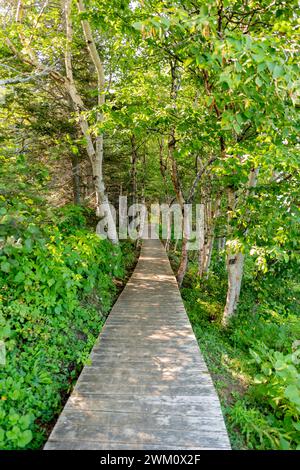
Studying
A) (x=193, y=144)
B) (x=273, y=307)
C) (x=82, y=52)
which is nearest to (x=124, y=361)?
(x=193, y=144)

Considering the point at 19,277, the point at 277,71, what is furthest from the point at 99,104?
the point at 277,71

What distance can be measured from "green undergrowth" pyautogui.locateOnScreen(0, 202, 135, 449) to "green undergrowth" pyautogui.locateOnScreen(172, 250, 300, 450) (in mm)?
2122

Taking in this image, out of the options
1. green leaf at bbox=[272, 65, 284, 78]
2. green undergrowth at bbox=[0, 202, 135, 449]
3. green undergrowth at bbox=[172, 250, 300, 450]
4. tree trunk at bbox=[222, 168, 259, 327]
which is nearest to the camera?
green leaf at bbox=[272, 65, 284, 78]

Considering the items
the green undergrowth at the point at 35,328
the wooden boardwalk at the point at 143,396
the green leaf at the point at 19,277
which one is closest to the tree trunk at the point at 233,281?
the wooden boardwalk at the point at 143,396

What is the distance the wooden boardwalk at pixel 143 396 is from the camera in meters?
2.46

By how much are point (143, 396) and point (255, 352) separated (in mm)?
→ 2283

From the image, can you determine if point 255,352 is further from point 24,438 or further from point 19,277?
point 19,277

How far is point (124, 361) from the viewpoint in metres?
3.71

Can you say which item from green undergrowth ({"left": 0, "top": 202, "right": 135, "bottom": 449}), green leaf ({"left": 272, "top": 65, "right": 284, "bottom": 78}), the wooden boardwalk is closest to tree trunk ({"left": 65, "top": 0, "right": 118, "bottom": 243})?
green undergrowth ({"left": 0, "top": 202, "right": 135, "bottom": 449})

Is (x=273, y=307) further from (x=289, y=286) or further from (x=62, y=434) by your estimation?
(x=62, y=434)

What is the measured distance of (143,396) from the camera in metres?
3.00

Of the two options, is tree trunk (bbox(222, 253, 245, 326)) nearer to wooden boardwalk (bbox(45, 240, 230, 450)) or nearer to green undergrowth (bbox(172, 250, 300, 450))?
green undergrowth (bbox(172, 250, 300, 450))

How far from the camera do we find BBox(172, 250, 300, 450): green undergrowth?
3020mm
